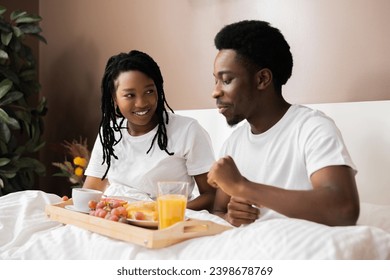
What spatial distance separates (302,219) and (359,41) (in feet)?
3.54

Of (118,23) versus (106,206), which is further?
(118,23)

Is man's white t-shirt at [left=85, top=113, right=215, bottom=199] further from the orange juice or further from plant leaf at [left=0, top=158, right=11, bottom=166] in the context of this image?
plant leaf at [left=0, top=158, right=11, bottom=166]

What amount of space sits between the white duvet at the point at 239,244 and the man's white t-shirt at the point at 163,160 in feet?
1.44

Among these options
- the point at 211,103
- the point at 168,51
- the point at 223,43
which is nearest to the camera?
the point at 223,43

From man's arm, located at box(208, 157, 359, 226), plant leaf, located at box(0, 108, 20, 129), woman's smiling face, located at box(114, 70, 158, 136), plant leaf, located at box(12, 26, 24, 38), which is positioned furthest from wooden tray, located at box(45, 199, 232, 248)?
plant leaf, located at box(12, 26, 24, 38)

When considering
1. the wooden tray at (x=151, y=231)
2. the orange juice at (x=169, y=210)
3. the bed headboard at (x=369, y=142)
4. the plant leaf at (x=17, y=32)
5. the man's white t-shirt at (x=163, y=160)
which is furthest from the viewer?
the plant leaf at (x=17, y=32)

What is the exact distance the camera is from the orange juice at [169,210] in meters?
1.15

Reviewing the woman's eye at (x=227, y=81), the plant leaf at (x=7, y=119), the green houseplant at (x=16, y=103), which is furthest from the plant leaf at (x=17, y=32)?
the woman's eye at (x=227, y=81)

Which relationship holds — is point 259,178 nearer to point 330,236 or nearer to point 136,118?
point 330,236

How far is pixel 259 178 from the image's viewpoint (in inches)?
54.6

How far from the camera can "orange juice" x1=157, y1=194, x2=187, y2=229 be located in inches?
45.3

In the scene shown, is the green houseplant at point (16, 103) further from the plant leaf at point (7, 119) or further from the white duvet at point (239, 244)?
the white duvet at point (239, 244)

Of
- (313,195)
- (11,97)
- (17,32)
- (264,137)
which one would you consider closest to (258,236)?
(313,195)

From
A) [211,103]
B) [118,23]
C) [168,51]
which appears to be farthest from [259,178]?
[118,23]
